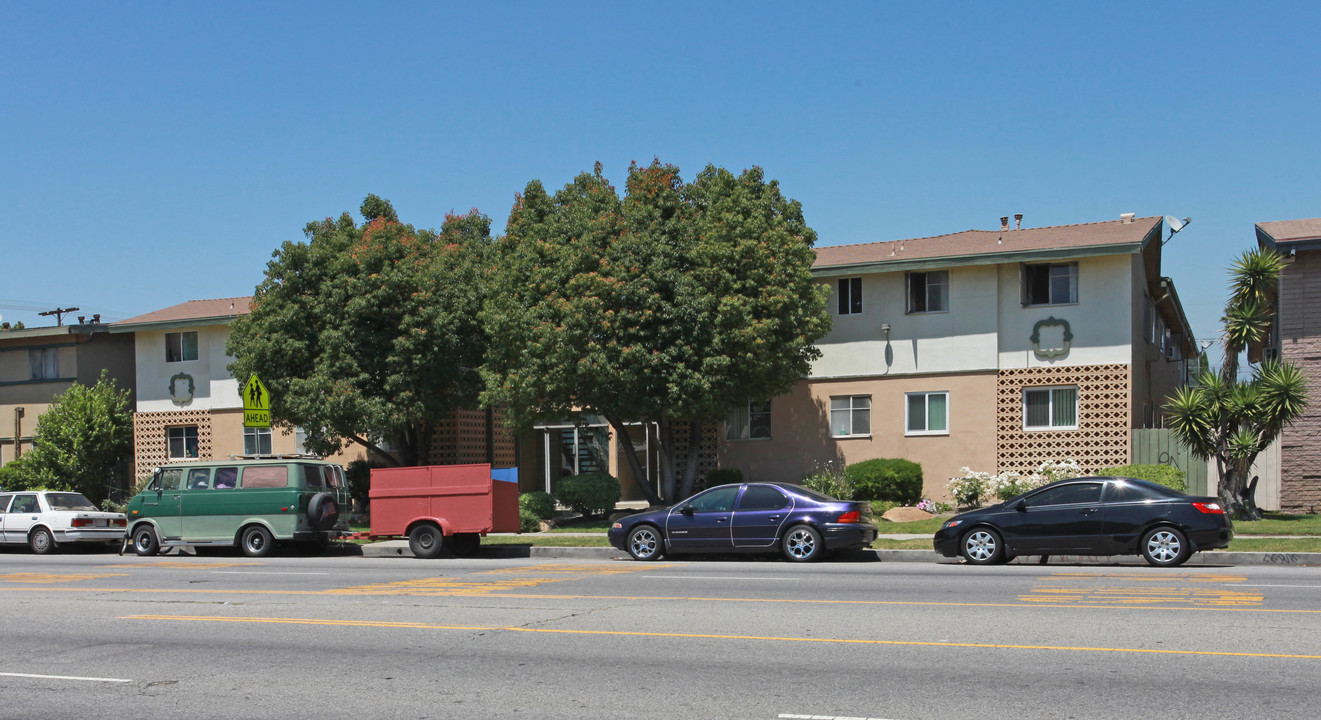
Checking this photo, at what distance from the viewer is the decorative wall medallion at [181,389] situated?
36969 millimetres

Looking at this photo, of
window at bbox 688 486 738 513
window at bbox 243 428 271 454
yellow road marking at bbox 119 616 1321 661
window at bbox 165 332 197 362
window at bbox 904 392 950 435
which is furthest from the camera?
window at bbox 165 332 197 362

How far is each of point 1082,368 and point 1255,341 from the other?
383 cm

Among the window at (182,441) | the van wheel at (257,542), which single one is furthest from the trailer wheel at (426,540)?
the window at (182,441)

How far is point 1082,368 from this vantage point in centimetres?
2698

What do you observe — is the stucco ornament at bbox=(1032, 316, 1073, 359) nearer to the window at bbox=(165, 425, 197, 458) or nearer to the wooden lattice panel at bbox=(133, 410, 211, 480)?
the wooden lattice panel at bbox=(133, 410, 211, 480)

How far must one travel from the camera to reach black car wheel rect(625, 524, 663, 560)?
63.2ft

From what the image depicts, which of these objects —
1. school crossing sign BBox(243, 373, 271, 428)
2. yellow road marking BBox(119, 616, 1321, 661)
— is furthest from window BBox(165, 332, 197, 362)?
yellow road marking BBox(119, 616, 1321, 661)

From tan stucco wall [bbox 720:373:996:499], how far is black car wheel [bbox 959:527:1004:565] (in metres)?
10.4

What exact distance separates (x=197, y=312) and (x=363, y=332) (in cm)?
1165

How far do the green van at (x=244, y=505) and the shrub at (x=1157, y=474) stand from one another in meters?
15.9

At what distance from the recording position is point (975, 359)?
27859 mm

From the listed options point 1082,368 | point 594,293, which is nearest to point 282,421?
point 594,293

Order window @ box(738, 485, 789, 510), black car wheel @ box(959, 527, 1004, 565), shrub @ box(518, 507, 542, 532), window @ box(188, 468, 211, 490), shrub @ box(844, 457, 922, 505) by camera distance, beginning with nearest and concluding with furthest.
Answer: black car wheel @ box(959, 527, 1004, 565) < window @ box(738, 485, 789, 510) < window @ box(188, 468, 211, 490) < shrub @ box(518, 507, 542, 532) < shrub @ box(844, 457, 922, 505)

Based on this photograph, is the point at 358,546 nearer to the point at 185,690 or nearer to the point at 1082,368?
the point at 185,690
